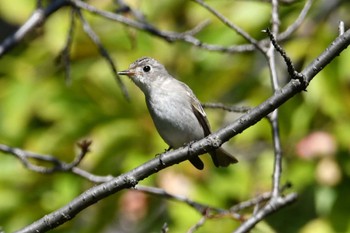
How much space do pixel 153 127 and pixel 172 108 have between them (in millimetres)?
372

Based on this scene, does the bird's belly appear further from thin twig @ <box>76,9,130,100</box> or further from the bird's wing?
thin twig @ <box>76,9,130,100</box>

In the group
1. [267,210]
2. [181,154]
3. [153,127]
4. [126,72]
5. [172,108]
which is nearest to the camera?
[181,154]

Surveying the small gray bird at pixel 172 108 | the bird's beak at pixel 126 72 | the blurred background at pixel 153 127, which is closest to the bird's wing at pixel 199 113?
the small gray bird at pixel 172 108

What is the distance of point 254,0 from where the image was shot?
479 cm

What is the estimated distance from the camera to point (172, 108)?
15.5 feet

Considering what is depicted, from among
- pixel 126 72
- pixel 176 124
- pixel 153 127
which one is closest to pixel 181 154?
pixel 176 124

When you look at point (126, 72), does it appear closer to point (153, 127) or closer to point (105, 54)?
point (105, 54)

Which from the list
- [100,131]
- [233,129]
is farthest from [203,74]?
[233,129]

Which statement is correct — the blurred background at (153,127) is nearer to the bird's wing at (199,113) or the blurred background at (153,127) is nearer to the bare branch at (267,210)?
the bird's wing at (199,113)

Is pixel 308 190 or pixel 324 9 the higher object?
pixel 324 9

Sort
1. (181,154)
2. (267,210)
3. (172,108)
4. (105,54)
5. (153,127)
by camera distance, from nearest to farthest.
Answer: (181,154)
(267,210)
(105,54)
(172,108)
(153,127)

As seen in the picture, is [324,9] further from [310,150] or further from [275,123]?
[275,123]

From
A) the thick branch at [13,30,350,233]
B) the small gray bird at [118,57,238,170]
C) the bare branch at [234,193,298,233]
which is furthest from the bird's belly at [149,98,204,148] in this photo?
the thick branch at [13,30,350,233]

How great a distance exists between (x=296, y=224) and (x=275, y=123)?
64.8 inches
